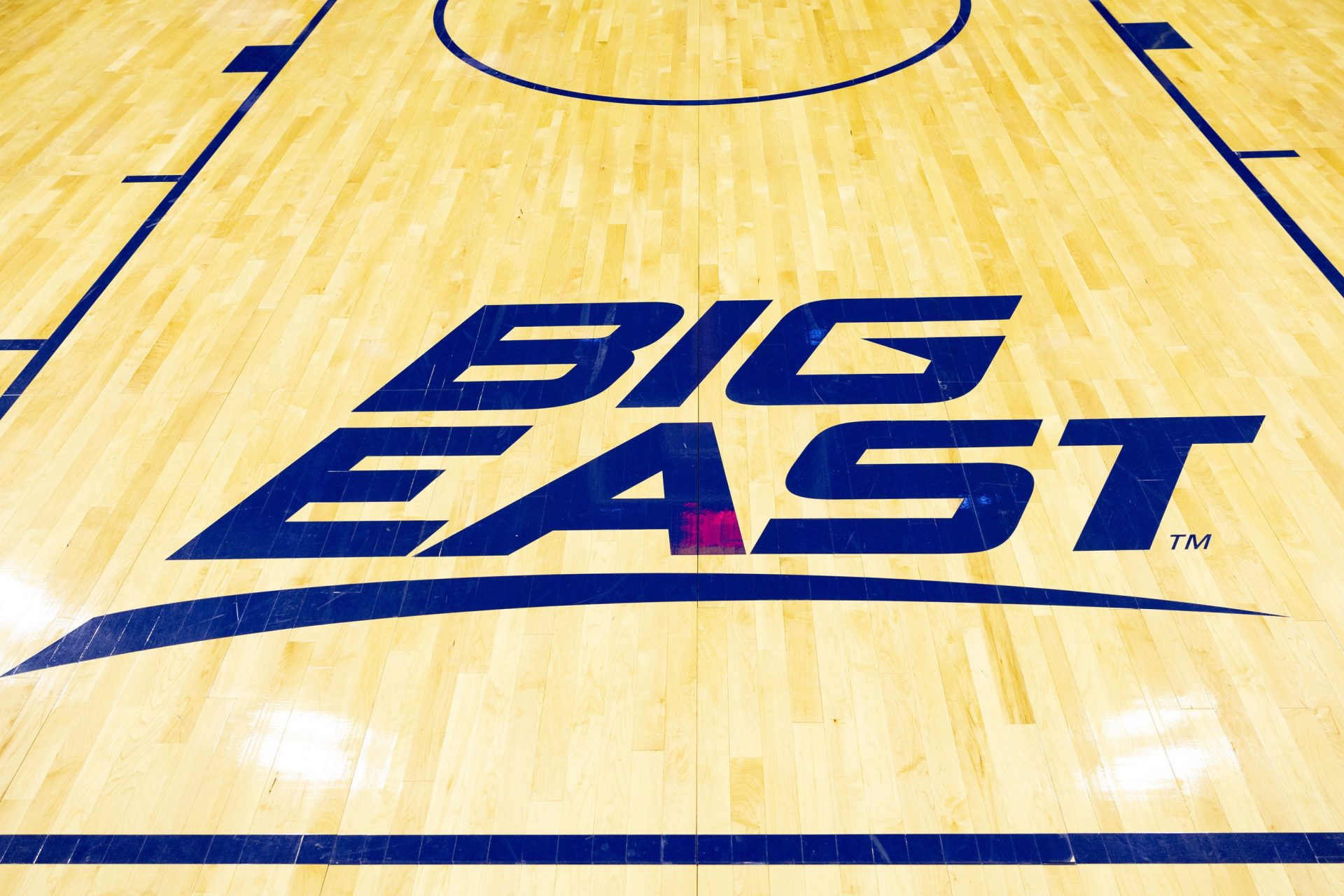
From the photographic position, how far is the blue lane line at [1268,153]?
4.47 metres

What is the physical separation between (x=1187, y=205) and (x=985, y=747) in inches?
111

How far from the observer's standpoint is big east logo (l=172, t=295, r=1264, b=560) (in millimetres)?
3023

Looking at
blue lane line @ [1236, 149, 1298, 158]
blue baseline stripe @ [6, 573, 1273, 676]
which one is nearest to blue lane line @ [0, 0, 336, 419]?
blue baseline stripe @ [6, 573, 1273, 676]

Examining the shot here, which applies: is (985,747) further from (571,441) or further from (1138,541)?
(571,441)

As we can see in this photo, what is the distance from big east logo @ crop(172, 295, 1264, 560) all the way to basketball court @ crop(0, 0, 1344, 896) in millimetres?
14

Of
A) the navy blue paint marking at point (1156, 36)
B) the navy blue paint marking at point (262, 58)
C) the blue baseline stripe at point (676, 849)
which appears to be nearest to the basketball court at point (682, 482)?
the blue baseline stripe at point (676, 849)

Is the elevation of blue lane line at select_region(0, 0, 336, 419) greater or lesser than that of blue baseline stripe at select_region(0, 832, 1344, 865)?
greater

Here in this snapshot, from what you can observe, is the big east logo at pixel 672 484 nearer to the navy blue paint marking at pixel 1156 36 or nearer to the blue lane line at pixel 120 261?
the blue lane line at pixel 120 261

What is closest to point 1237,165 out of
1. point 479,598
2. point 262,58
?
point 479,598

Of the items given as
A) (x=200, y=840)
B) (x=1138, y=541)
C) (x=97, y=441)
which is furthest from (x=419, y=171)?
(x=1138, y=541)

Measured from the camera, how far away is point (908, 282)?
387cm

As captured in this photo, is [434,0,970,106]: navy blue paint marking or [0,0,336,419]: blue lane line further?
[434,0,970,106]: navy blue paint marking

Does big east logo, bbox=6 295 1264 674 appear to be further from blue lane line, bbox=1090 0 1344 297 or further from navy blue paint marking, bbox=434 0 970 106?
navy blue paint marking, bbox=434 0 970 106

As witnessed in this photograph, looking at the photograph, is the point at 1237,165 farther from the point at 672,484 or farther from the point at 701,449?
the point at 672,484
